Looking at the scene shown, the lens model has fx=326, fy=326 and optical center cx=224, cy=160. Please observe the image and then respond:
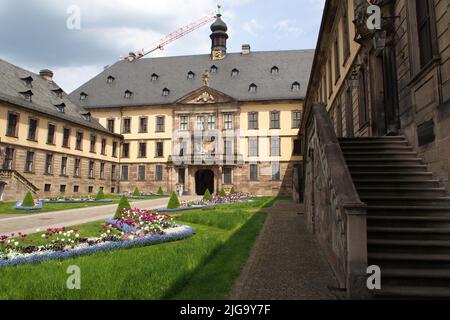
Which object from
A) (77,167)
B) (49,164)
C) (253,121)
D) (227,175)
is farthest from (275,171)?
(49,164)

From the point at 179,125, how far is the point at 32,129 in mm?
18019

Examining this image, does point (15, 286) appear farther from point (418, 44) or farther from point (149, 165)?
point (149, 165)

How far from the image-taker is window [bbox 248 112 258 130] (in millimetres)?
43688

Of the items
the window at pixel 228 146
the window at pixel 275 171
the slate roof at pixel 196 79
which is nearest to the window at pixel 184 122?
the slate roof at pixel 196 79

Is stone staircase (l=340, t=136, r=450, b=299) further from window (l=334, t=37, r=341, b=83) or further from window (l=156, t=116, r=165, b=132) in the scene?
window (l=156, t=116, r=165, b=132)

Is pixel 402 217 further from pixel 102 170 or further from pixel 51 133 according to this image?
pixel 102 170

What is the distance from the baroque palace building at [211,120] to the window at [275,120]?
0.44 ft

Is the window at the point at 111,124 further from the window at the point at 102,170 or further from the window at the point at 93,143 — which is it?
the window at the point at 102,170

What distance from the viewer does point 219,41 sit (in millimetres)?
51812

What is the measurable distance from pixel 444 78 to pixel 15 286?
30.6 feet

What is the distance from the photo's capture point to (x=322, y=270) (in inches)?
247

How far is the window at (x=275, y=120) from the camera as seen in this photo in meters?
43.2

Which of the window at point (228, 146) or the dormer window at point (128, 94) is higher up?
the dormer window at point (128, 94)
